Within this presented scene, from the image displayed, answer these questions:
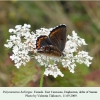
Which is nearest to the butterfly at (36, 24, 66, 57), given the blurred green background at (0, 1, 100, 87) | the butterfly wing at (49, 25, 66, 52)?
the butterfly wing at (49, 25, 66, 52)

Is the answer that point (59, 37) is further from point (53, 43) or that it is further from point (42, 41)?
point (42, 41)

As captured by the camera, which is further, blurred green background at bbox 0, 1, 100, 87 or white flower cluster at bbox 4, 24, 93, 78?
blurred green background at bbox 0, 1, 100, 87

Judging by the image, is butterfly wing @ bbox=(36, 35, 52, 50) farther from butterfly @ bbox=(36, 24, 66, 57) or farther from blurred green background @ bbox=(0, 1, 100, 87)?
blurred green background @ bbox=(0, 1, 100, 87)

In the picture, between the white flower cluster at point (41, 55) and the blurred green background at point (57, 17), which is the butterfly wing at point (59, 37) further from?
the blurred green background at point (57, 17)

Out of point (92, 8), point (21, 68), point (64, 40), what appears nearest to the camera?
point (64, 40)
